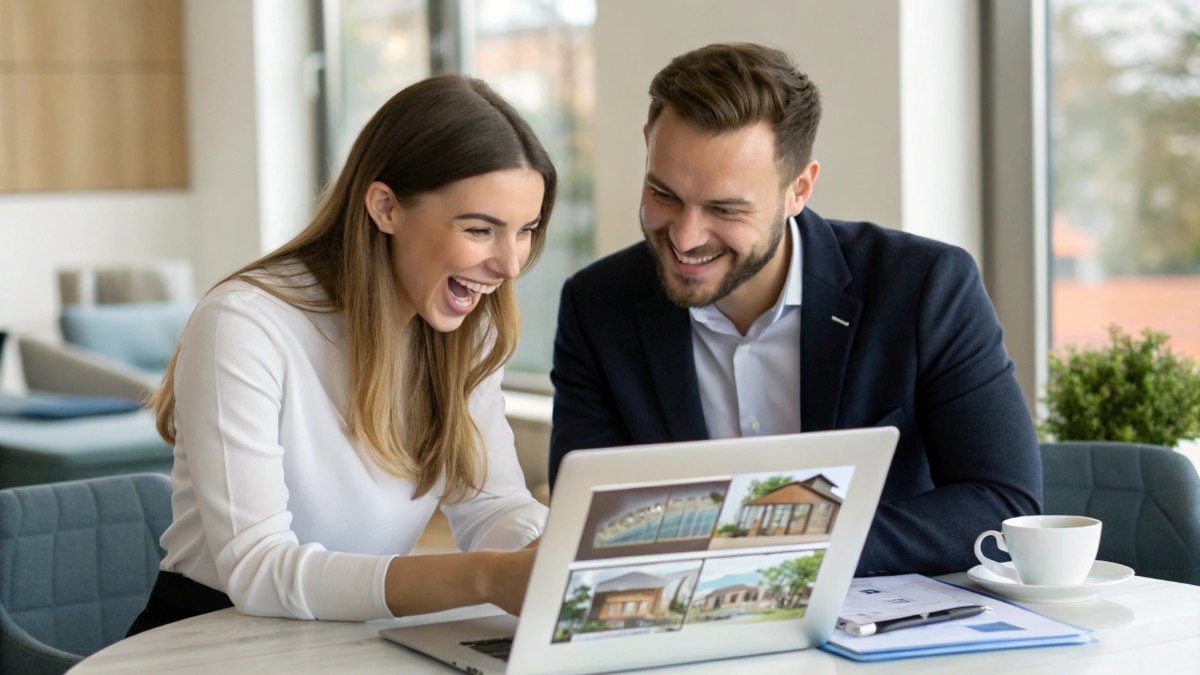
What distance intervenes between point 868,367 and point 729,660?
754mm

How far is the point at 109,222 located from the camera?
7020 millimetres

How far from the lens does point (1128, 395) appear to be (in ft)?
9.02

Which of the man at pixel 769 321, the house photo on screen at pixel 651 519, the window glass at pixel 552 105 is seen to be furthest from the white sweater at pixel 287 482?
the window glass at pixel 552 105

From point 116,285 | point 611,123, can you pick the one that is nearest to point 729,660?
point 611,123

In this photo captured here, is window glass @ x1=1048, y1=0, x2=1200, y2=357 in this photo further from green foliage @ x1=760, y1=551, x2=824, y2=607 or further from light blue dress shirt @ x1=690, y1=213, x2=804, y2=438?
green foliage @ x1=760, y1=551, x2=824, y2=607

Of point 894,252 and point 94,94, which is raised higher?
point 94,94

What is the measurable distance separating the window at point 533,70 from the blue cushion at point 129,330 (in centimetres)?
130

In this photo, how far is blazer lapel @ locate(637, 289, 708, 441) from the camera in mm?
2057

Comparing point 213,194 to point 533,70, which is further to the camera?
point 213,194

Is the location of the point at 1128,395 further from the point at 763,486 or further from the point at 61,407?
the point at 61,407

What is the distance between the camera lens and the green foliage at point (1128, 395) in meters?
2.72

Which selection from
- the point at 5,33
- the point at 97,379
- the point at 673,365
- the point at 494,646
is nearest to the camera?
the point at 494,646

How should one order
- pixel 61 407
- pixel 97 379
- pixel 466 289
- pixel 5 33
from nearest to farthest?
pixel 466 289
pixel 61 407
pixel 97 379
pixel 5 33

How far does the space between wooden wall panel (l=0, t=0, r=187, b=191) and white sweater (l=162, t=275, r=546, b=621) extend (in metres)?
5.49
